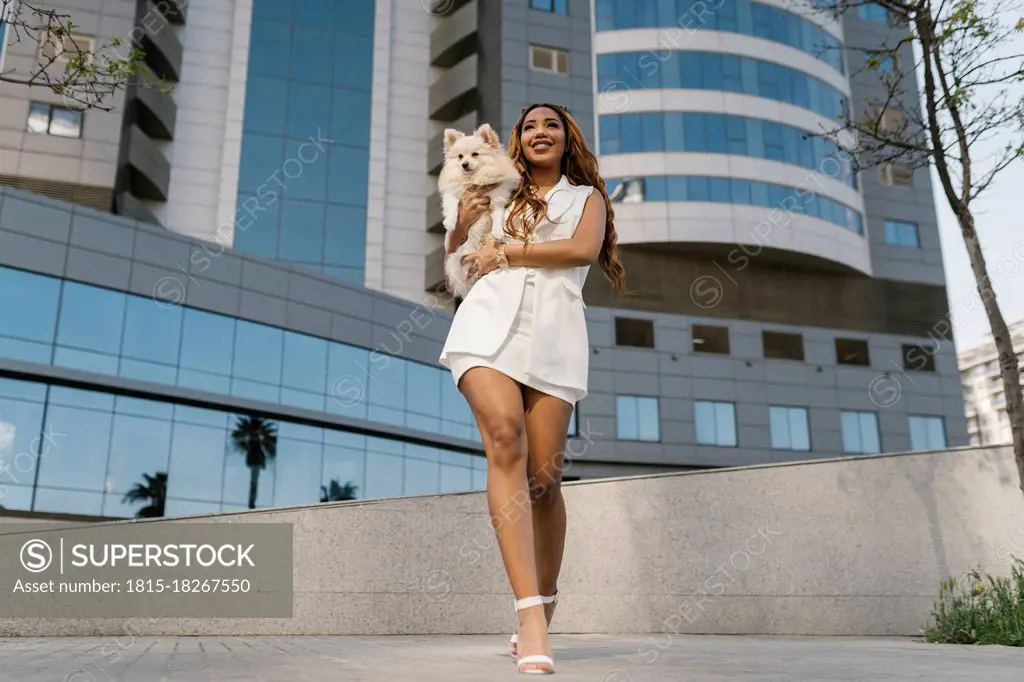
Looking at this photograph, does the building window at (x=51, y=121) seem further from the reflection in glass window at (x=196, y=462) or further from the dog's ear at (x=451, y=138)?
the dog's ear at (x=451, y=138)

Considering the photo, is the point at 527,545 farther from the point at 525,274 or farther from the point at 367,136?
the point at 367,136

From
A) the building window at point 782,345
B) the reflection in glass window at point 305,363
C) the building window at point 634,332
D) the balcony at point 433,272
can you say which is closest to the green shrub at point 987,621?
the reflection in glass window at point 305,363

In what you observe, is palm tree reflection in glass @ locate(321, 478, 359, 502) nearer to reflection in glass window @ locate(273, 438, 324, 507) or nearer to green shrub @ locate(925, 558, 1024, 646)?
reflection in glass window @ locate(273, 438, 324, 507)

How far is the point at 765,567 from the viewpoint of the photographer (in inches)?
326

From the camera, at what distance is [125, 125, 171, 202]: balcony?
3180 cm

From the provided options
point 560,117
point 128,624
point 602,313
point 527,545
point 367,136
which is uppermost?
point 367,136

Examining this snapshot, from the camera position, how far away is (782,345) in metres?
36.0

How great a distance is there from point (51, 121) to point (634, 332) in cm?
2248

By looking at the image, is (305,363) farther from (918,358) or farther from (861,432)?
(918,358)

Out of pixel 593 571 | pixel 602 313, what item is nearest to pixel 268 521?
pixel 593 571

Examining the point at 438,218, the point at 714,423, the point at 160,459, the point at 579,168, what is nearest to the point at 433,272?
the point at 438,218

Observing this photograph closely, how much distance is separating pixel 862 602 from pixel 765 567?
92 cm

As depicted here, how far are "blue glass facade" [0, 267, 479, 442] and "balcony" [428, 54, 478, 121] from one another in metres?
13.7

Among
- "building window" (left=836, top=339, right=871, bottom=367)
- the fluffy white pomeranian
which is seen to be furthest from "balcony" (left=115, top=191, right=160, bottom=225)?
the fluffy white pomeranian
